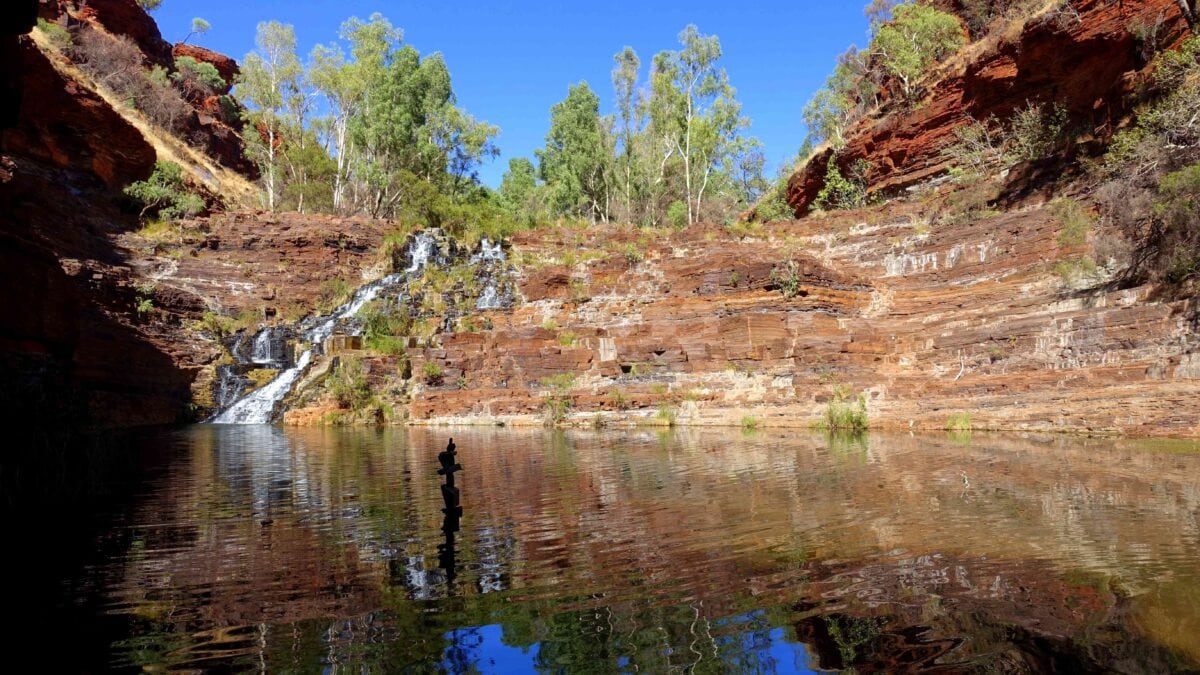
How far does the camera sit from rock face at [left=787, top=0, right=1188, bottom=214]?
2559 cm

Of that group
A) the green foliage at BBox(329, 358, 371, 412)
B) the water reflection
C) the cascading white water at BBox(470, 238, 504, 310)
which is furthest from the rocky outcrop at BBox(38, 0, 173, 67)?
the water reflection

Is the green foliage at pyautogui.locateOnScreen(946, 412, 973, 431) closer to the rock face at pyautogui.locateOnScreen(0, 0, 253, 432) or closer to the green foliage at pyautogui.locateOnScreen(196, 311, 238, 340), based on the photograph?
the rock face at pyautogui.locateOnScreen(0, 0, 253, 432)

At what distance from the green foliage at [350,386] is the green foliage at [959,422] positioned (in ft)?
68.1

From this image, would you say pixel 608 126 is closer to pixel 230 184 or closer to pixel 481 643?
pixel 230 184

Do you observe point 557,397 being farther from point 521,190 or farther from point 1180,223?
point 521,190

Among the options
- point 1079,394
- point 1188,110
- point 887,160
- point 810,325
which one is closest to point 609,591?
point 1079,394

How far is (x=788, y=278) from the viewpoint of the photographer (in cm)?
2550

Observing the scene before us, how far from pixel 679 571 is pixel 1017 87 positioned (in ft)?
114

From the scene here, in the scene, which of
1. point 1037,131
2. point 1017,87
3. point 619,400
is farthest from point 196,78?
point 1037,131

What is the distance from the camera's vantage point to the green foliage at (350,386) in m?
27.6

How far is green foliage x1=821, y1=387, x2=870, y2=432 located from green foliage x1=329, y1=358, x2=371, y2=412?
57.9 ft

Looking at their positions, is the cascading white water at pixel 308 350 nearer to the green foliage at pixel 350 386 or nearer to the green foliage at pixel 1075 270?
the green foliage at pixel 350 386

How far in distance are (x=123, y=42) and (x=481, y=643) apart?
69.1 m

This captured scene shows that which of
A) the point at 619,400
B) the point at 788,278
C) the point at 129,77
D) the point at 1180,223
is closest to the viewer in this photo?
the point at 1180,223
